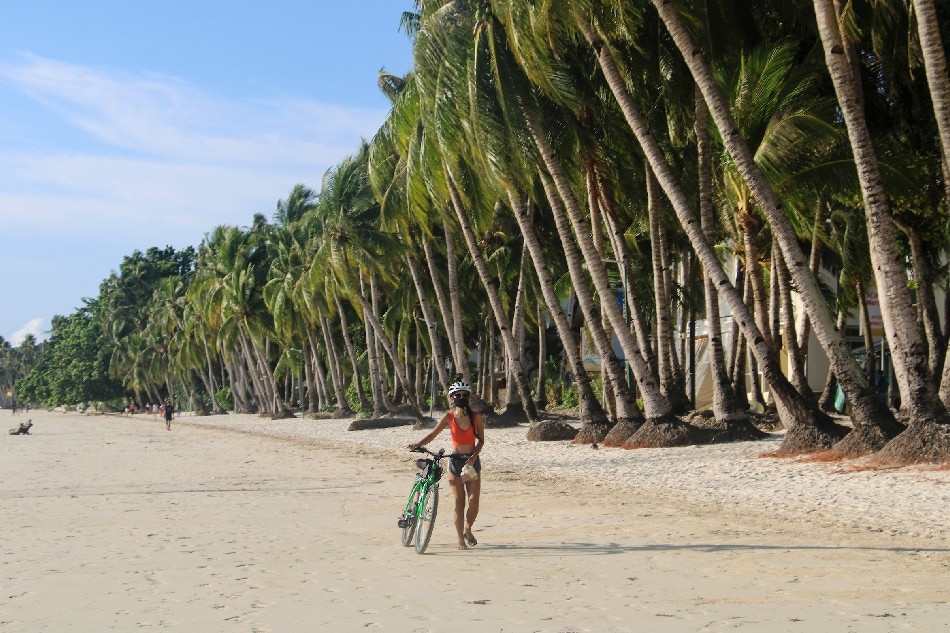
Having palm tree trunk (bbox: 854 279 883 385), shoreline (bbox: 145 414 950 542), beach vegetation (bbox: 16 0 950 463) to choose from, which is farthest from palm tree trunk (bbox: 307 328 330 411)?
shoreline (bbox: 145 414 950 542)

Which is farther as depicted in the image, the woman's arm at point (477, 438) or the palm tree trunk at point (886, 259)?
the palm tree trunk at point (886, 259)

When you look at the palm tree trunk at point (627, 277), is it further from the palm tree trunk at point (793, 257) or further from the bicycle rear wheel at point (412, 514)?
the bicycle rear wheel at point (412, 514)

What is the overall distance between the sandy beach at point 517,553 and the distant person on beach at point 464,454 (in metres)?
0.33

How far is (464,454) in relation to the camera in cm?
945

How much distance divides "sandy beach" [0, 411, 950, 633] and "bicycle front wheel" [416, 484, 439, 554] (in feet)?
0.43

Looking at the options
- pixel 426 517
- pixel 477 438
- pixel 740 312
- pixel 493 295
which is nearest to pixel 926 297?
pixel 740 312

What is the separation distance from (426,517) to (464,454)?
648 millimetres

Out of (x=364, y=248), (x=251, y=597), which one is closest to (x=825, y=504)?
(x=251, y=597)

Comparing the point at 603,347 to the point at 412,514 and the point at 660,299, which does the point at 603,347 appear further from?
the point at 412,514

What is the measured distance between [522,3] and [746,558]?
39.5 ft

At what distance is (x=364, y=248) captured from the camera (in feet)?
124

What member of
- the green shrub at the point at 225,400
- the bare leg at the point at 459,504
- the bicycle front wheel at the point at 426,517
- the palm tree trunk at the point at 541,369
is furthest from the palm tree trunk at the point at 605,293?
the green shrub at the point at 225,400

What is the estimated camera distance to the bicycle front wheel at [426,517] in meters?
9.27

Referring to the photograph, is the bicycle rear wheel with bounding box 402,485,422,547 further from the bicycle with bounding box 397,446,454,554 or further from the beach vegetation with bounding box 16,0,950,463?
the beach vegetation with bounding box 16,0,950,463
